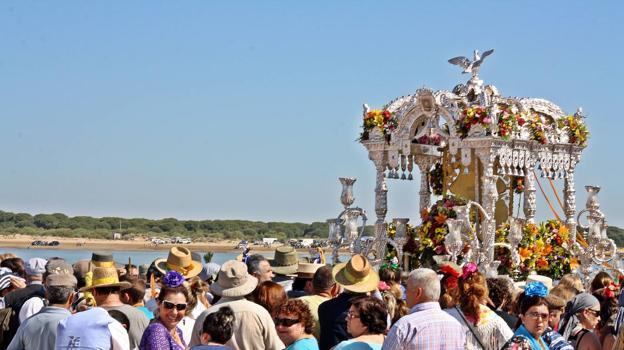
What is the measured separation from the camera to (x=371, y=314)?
700 cm

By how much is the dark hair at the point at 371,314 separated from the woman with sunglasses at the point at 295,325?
15.7 inches

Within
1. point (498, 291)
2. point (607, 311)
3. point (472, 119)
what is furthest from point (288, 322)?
point (472, 119)

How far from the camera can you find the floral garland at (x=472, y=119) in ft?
63.5

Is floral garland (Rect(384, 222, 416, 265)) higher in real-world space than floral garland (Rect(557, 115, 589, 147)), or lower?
lower

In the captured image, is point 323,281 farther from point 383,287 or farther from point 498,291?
point 498,291

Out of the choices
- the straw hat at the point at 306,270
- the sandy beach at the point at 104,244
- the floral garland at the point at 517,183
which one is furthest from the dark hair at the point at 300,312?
the sandy beach at the point at 104,244

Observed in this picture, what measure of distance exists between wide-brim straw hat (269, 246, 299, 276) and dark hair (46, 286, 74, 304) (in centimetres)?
350

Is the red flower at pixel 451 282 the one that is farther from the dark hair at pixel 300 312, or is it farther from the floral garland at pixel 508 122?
the floral garland at pixel 508 122

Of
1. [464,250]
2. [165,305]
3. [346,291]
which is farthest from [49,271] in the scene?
[464,250]

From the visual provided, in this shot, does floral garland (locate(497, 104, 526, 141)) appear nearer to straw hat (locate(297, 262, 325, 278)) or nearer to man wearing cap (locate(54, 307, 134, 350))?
straw hat (locate(297, 262, 325, 278))

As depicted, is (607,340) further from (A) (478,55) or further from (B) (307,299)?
(A) (478,55)

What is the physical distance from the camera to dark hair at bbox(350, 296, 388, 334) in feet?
23.0

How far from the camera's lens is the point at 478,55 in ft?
67.8

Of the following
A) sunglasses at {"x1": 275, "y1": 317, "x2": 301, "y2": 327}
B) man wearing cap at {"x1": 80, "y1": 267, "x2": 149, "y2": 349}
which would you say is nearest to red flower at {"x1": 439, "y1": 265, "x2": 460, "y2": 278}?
sunglasses at {"x1": 275, "y1": 317, "x2": 301, "y2": 327}
